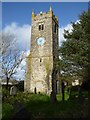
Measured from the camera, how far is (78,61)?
79.9 feet

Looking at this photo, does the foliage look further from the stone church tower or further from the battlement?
the battlement

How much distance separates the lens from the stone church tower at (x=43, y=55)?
139ft

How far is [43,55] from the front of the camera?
147 feet

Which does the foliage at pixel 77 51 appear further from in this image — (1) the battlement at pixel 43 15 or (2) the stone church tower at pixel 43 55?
(1) the battlement at pixel 43 15

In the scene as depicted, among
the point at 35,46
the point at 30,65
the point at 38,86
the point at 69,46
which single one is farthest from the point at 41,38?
the point at 69,46

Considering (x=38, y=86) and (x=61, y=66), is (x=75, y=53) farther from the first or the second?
(x=38, y=86)

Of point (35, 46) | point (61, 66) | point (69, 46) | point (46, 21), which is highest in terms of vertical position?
point (46, 21)

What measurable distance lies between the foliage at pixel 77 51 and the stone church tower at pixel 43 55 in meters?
13.2

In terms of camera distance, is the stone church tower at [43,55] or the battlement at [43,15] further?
the battlement at [43,15]

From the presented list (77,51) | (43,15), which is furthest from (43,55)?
(77,51)

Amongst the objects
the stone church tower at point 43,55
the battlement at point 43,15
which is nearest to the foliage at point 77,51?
the stone church tower at point 43,55

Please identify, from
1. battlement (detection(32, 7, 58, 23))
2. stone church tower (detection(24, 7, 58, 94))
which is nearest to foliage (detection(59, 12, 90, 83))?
stone church tower (detection(24, 7, 58, 94))

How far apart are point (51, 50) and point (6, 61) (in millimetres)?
11147

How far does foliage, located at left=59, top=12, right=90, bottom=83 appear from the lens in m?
24.0
